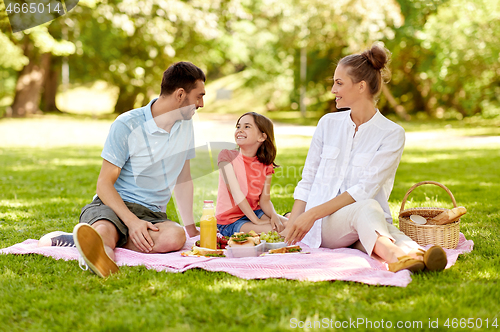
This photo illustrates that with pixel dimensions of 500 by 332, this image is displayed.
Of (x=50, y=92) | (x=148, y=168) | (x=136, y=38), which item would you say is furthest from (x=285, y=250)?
(x=50, y=92)

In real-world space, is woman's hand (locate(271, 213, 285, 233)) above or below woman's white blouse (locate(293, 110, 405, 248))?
below

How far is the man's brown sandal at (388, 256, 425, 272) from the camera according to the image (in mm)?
2840

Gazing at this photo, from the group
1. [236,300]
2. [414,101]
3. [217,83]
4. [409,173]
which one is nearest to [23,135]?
[409,173]

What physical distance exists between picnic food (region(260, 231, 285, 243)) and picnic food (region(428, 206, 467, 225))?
1.10m

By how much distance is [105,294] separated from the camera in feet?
8.59

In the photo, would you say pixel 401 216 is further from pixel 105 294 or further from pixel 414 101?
pixel 414 101

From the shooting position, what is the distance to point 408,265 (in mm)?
2846

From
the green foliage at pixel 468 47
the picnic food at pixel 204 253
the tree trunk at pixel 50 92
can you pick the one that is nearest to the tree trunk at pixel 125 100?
the tree trunk at pixel 50 92

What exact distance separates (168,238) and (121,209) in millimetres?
381

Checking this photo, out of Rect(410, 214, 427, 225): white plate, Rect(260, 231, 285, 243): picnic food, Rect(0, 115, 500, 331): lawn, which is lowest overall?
Rect(0, 115, 500, 331): lawn

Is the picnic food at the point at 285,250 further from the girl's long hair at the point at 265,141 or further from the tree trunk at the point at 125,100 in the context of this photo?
the tree trunk at the point at 125,100

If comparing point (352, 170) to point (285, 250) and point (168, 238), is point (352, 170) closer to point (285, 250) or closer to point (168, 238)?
point (285, 250)

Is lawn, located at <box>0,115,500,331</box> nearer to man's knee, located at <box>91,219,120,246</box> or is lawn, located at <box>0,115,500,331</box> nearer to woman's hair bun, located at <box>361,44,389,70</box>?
man's knee, located at <box>91,219,120,246</box>

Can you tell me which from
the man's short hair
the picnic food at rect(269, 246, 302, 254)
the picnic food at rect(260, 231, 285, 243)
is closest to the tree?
the man's short hair
